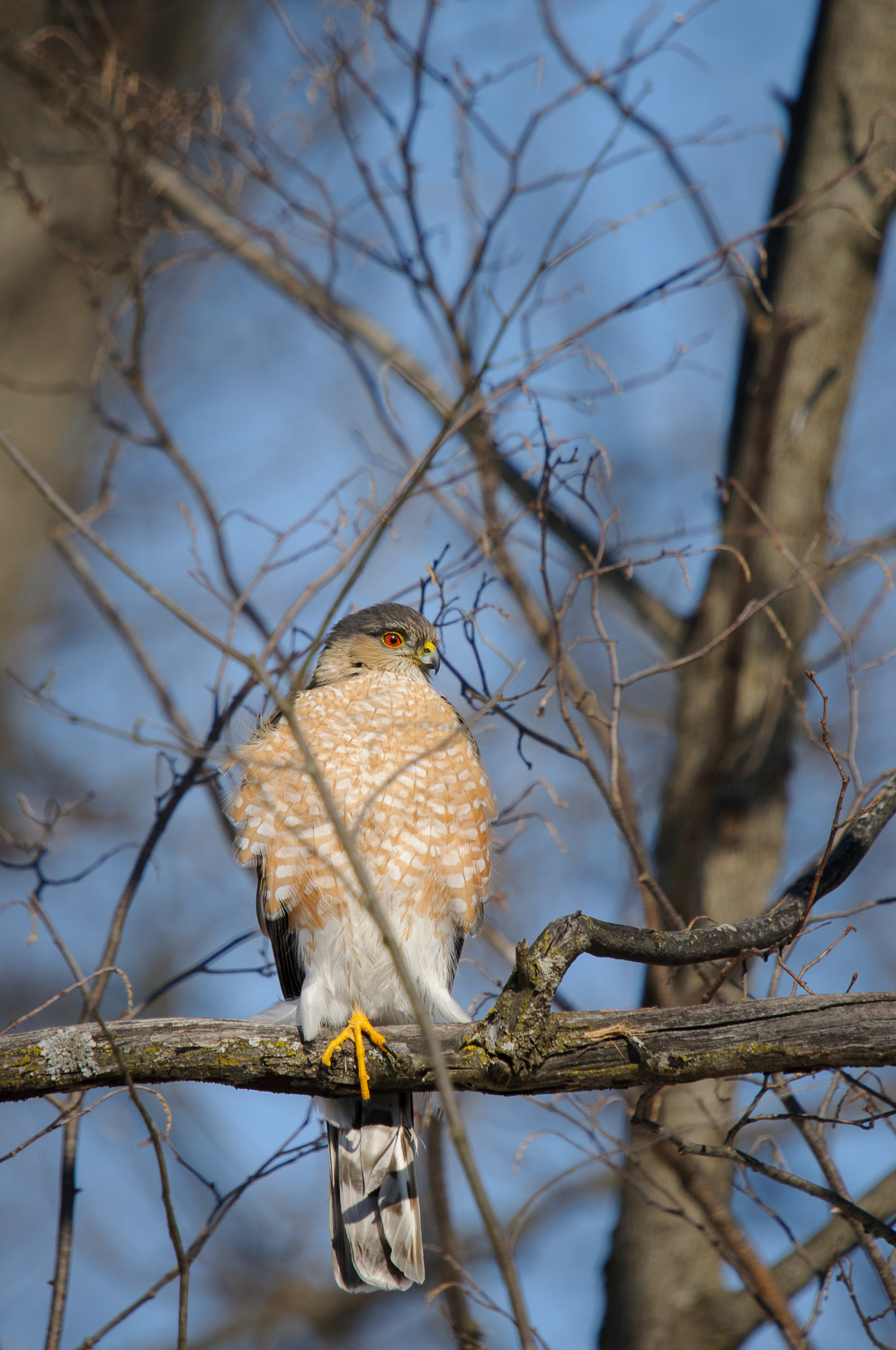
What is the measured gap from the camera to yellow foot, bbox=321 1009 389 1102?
8.90 feet

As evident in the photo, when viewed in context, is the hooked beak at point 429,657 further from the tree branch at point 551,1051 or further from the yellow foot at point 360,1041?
the tree branch at point 551,1051

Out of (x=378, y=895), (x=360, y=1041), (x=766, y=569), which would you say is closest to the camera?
(x=360, y=1041)

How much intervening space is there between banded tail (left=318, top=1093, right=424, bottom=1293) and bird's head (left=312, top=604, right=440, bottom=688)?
1507 millimetres

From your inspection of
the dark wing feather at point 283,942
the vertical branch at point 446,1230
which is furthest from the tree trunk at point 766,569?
the dark wing feather at point 283,942

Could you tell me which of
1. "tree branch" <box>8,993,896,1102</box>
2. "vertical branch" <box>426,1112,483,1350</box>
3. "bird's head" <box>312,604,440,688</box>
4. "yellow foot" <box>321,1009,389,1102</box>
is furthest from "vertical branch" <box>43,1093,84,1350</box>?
"bird's head" <box>312,604,440,688</box>

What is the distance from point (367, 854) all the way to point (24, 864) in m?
0.98

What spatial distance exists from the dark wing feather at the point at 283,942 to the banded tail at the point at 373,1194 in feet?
1.30

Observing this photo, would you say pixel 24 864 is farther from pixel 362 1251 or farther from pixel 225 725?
pixel 362 1251

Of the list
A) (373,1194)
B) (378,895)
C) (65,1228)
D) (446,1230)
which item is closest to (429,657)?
(378,895)

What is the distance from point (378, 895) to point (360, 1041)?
640 mm

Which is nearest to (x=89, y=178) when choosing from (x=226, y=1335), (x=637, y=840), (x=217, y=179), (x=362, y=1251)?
(x=217, y=179)

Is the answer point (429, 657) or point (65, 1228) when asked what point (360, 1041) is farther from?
point (429, 657)

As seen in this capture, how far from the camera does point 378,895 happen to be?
3.37 metres

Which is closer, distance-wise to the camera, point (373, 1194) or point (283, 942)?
point (373, 1194)
